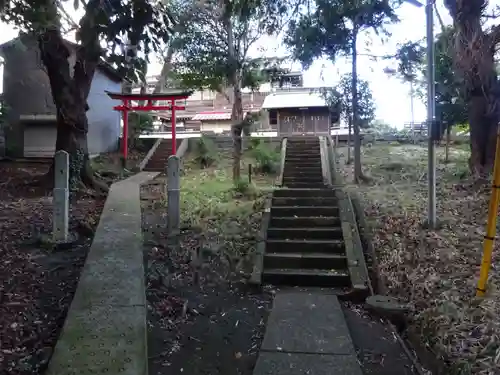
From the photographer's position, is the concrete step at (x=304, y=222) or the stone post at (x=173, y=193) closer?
the stone post at (x=173, y=193)

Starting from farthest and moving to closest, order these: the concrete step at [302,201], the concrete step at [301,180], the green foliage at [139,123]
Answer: the green foliage at [139,123], the concrete step at [301,180], the concrete step at [302,201]

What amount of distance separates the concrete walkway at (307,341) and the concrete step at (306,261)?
3.13 feet

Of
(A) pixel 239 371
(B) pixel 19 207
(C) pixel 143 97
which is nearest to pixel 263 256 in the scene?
(A) pixel 239 371

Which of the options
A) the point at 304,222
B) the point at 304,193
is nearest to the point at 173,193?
the point at 304,222

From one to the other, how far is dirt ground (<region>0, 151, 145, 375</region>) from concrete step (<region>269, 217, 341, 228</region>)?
→ 118 inches

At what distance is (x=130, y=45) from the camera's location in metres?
4.07

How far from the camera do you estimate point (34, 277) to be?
4.53 m

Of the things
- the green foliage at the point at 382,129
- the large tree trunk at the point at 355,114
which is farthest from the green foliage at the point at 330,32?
the green foliage at the point at 382,129

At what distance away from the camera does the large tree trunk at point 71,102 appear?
9.96m

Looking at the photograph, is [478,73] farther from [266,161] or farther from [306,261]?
[266,161]

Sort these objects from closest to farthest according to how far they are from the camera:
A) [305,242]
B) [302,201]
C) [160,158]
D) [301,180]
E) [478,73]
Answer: [305,242], [302,201], [478,73], [301,180], [160,158]

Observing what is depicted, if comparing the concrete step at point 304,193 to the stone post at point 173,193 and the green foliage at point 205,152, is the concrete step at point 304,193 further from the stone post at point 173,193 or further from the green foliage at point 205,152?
the green foliage at point 205,152

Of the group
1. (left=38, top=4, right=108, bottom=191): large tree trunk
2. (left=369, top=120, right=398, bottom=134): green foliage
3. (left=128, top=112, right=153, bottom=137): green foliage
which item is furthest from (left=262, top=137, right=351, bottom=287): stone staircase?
(left=369, top=120, right=398, bottom=134): green foliage

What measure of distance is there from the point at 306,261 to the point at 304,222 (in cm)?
131
